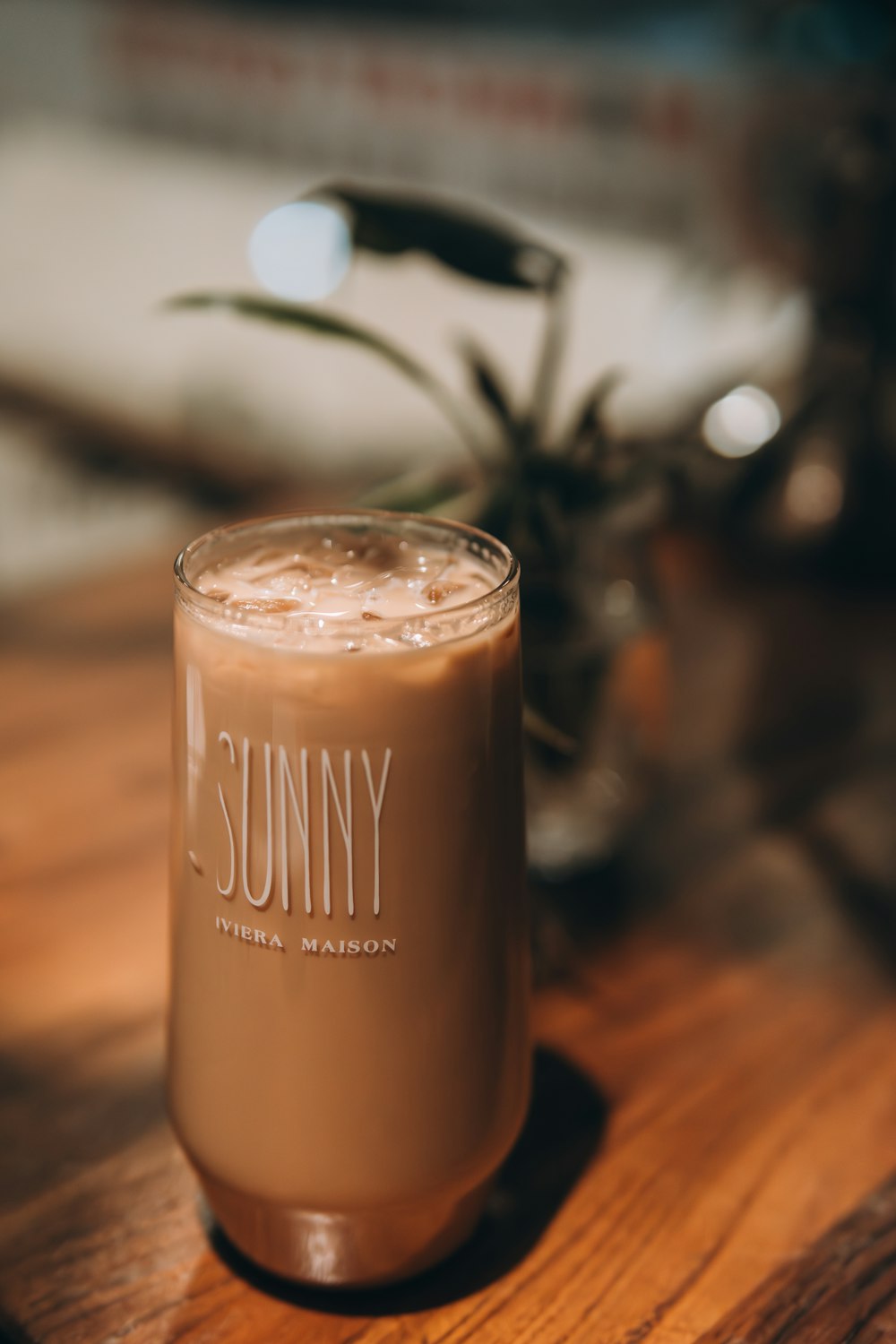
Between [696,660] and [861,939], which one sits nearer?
[861,939]

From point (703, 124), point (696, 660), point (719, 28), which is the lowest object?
point (696, 660)

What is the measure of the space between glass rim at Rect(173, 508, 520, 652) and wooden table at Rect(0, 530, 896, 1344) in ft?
0.87

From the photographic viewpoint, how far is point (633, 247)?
2.04 m

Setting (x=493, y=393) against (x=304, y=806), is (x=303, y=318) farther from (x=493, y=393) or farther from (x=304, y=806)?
(x=304, y=806)

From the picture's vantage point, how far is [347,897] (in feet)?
1.45

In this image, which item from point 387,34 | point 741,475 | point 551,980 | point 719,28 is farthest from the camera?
point 387,34

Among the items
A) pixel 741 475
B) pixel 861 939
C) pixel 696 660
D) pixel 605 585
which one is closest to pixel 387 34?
pixel 741 475

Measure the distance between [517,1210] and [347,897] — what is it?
199 mm

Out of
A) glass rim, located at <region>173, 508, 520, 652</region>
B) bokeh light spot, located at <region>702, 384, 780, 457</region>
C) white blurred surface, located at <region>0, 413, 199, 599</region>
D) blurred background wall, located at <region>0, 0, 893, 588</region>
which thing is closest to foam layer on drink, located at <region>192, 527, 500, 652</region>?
glass rim, located at <region>173, 508, 520, 652</region>

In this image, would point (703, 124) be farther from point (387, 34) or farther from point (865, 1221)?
point (865, 1221)

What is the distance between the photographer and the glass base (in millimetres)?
484

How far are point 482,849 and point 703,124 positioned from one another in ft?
5.56

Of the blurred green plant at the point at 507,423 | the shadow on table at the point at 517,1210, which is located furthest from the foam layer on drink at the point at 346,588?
the shadow on table at the point at 517,1210

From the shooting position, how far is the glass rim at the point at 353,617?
433 millimetres
